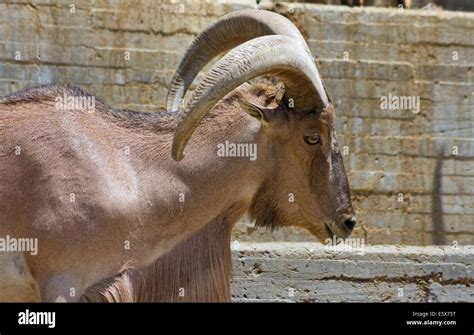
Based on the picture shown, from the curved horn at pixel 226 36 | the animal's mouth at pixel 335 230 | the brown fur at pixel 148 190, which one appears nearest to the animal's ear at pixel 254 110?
the brown fur at pixel 148 190

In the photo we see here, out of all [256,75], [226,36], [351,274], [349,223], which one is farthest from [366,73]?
[256,75]

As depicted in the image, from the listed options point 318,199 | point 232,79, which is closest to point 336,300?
point 318,199

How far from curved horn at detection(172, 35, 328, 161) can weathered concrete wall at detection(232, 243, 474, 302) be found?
2.77 m

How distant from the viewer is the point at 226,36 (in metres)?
9.25

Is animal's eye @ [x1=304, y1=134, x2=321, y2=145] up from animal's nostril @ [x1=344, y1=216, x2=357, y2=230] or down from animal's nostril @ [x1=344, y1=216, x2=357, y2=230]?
up

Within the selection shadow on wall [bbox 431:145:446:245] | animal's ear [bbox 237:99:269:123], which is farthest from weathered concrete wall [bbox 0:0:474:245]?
animal's ear [bbox 237:99:269:123]

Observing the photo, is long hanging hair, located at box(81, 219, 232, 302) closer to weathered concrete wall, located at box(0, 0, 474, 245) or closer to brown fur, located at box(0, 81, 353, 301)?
brown fur, located at box(0, 81, 353, 301)

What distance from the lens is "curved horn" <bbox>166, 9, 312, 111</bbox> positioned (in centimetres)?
870

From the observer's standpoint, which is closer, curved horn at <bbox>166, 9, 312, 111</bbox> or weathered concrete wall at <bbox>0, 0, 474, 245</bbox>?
curved horn at <bbox>166, 9, 312, 111</bbox>

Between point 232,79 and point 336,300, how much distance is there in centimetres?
373

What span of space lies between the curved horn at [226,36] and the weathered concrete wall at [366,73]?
12.1 feet

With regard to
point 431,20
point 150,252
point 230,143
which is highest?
point 431,20

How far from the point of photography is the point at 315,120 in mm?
8383

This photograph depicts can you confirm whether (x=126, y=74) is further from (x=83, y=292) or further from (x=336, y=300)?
(x=83, y=292)
